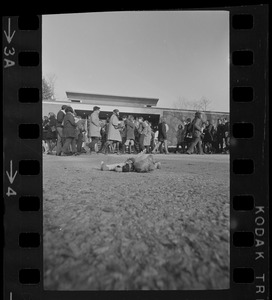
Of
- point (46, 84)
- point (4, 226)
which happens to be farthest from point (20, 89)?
point (4, 226)

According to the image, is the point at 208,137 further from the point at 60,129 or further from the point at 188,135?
the point at 60,129

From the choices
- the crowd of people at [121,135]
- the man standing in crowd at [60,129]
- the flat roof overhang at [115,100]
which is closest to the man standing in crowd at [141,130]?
the crowd of people at [121,135]

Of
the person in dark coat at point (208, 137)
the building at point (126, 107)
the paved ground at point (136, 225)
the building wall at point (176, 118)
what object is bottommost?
the paved ground at point (136, 225)

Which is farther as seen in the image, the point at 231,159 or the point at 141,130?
the point at 141,130

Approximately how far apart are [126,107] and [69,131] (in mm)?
394

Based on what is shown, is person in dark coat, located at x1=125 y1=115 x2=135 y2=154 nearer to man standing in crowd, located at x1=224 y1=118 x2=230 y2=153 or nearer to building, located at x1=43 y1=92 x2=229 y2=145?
building, located at x1=43 y1=92 x2=229 y2=145

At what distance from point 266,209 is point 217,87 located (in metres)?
0.77

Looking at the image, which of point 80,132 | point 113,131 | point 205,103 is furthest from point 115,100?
point 205,103

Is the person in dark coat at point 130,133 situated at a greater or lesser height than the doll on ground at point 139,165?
greater

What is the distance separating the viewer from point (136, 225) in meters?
1.40

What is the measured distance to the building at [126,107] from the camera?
144cm

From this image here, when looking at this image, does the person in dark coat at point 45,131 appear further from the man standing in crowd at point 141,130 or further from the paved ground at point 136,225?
the man standing in crowd at point 141,130

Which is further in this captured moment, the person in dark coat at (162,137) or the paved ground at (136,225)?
the person in dark coat at (162,137)

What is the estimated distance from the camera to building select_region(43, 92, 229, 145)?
144 centimetres
